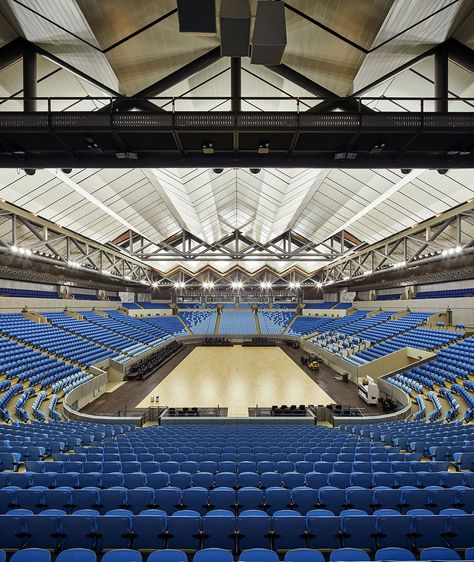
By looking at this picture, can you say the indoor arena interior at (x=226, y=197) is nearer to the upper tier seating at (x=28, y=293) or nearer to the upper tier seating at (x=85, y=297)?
the upper tier seating at (x=28, y=293)

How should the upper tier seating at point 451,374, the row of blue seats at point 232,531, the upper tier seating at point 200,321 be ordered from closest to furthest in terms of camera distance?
the row of blue seats at point 232,531, the upper tier seating at point 451,374, the upper tier seating at point 200,321

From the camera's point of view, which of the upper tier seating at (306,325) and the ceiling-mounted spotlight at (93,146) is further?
the upper tier seating at (306,325)

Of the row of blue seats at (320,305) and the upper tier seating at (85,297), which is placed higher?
the row of blue seats at (320,305)

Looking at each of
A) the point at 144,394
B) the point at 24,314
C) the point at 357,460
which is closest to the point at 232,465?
the point at 357,460

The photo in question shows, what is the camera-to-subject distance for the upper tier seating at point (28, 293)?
833 inches

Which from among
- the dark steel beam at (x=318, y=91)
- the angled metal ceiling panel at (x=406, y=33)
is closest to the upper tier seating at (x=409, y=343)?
the dark steel beam at (x=318, y=91)

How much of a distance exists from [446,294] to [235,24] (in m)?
25.5

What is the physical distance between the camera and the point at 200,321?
3891 cm

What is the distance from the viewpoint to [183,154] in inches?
240

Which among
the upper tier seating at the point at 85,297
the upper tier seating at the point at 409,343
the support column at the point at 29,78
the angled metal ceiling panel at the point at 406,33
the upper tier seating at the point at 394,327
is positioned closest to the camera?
the angled metal ceiling panel at the point at 406,33

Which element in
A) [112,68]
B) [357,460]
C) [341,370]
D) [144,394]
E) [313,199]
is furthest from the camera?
[341,370]

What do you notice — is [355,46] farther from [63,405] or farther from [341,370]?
[341,370]

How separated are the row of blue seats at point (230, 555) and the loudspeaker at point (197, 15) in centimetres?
582

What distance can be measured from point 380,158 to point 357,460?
6.30m
